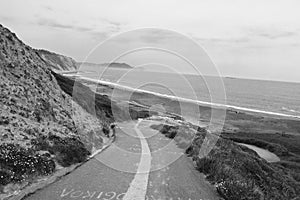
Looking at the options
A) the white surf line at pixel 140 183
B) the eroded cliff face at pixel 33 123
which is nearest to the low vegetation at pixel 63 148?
the eroded cliff face at pixel 33 123

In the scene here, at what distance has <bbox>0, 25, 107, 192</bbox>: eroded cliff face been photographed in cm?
1029

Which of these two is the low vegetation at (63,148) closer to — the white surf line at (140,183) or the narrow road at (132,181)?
the narrow road at (132,181)

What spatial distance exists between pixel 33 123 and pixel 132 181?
20.1ft

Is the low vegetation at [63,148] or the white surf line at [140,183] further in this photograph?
the low vegetation at [63,148]

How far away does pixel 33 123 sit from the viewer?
1357 centimetres

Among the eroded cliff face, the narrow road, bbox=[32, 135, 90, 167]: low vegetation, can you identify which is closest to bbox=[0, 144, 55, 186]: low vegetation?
the eroded cliff face

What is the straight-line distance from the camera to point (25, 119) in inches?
524

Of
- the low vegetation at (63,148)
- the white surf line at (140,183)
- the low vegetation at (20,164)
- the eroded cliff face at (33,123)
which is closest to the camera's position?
the white surf line at (140,183)

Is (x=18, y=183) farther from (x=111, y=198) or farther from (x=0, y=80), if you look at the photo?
(x=0, y=80)

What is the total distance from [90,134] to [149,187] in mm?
8961

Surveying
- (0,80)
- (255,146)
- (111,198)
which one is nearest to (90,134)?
(0,80)

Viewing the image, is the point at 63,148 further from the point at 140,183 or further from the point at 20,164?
the point at 140,183

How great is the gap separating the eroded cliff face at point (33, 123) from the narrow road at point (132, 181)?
1088 millimetres

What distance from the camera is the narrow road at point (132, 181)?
9031 mm
